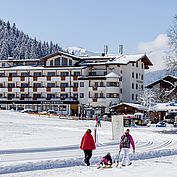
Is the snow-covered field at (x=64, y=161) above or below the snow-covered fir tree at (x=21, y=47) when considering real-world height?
below

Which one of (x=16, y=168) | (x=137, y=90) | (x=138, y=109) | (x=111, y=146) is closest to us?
(x=16, y=168)

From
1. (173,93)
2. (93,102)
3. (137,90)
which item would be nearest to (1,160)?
(173,93)

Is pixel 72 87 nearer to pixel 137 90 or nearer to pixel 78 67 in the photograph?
pixel 78 67

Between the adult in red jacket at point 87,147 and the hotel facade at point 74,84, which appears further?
the hotel facade at point 74,84

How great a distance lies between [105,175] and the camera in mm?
17016

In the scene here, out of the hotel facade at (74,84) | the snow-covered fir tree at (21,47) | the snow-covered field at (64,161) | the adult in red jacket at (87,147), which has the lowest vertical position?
the snow-covered field at (64,161)

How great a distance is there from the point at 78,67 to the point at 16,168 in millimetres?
74757

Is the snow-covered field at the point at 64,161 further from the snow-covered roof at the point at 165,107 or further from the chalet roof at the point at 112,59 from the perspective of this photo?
the chalet roof at the point at 112,59

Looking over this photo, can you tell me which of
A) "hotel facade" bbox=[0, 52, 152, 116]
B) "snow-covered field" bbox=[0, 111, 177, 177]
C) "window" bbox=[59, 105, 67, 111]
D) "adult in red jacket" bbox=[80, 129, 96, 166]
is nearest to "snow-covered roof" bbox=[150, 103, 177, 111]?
"hotel facade" bbox=[0, 52, 152, 116]

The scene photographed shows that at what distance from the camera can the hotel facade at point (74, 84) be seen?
8988 cm

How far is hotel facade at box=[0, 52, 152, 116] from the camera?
89875 mm

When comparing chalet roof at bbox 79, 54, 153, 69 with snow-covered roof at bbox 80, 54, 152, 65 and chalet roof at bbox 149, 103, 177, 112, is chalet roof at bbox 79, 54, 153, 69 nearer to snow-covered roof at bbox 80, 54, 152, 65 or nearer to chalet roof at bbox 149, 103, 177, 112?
snow-covered roof at bbox 80, 54, 152, 65

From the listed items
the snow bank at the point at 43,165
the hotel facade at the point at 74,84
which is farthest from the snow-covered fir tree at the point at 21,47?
the snow bank at the point at 43,165

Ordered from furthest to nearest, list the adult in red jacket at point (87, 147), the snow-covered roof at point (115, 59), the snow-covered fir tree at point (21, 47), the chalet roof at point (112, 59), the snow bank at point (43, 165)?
the snow-covered fir tree at point (21, 47), the snow-covered roof at point (115, 59), the chalet roof at point (112, 59), the adult in red jacket at point (87, 147), the snow bank at point (43, 165)
